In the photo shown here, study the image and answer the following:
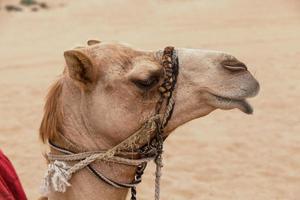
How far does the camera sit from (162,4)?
23.3m

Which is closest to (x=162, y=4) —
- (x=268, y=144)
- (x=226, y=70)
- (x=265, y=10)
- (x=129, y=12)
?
(x=129, y=12)

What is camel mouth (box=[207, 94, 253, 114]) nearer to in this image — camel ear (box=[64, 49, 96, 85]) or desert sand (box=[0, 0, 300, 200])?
camel ear (box=[64, 49, 96, 85])

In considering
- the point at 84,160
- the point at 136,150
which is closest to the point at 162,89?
the point at 136,150

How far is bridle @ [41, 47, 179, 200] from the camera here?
1877mm

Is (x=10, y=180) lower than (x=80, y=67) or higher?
lower

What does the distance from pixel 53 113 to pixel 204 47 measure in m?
12.2

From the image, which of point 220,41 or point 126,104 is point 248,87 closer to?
point 126,104

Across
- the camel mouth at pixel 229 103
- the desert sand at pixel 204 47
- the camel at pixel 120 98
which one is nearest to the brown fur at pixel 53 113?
the camel at pixel 120 98

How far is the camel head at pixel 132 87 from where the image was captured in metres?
1.84

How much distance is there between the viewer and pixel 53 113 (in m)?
1.90

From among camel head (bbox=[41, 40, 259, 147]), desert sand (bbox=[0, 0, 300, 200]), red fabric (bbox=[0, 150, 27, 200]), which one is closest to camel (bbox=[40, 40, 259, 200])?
camel head (bbox=[41, 40, 259, 147])

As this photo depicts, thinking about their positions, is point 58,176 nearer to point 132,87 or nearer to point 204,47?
point 132,87

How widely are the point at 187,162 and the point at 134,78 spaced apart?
15.4ft

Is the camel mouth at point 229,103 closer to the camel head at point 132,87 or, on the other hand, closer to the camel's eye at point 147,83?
the camel head at point 132,87
